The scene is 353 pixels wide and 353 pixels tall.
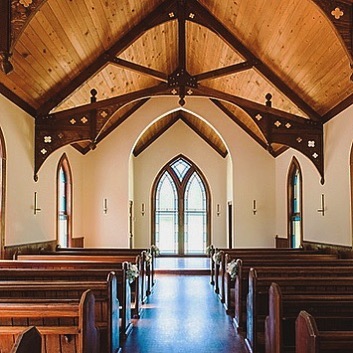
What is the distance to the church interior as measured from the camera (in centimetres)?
606

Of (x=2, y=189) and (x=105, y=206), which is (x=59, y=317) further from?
(x=105, y=206)

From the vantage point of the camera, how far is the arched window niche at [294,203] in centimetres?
989

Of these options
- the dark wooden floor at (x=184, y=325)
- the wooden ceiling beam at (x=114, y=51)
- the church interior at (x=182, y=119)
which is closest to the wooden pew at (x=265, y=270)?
the church interior at (x=182, y=119)

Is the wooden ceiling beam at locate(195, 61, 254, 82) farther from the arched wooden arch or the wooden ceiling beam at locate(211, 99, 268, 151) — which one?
the wooden ceiling beam at locate(211, 99, 268, 151)

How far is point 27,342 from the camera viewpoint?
1781 mm

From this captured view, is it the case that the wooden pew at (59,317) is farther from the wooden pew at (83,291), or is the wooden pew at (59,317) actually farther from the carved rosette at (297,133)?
the carved rosette at (297,133)

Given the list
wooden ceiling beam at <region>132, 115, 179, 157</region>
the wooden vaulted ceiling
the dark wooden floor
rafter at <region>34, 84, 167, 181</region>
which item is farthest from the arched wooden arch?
wooden ceiling beam at <region>132, 115, 179, 157</region>

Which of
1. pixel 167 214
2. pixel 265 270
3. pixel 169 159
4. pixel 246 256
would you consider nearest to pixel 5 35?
pixel 265 270

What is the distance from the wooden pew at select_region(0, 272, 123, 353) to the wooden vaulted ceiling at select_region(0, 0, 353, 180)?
1.87m

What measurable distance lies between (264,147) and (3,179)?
6542 millimetres

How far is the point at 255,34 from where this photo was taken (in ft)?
22.8

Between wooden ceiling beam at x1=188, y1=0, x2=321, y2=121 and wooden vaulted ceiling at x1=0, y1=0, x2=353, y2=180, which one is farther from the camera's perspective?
wooden ceiling beam at x1=188, y1=0, x2=321, y2=121

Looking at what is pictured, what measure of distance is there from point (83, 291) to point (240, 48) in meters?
4.83

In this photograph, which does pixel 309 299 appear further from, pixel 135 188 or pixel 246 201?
pixel 135 188
